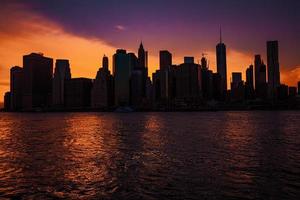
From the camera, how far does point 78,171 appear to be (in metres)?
29.5

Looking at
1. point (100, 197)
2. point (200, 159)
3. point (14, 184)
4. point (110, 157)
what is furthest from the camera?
point (110, 157)

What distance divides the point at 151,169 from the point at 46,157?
1603 centimetres

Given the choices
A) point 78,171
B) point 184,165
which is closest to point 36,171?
point 78,171

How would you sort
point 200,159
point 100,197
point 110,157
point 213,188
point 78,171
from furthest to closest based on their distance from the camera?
1. point 110,157
2. point 200,159
3. point 78,171
4. point 213,188
5. point 100,197

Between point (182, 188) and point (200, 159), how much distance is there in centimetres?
1269

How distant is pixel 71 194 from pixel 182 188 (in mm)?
8280

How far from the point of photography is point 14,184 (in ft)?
80.5

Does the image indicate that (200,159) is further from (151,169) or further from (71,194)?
(71,194)

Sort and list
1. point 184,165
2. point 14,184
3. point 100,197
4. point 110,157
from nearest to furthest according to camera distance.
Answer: point 100,197
point 14,184
point 184,165
point 110,157

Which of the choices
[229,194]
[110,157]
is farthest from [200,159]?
[229,194]

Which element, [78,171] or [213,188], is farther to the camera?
[78,171]

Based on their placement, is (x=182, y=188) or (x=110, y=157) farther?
(x=110, y=157)

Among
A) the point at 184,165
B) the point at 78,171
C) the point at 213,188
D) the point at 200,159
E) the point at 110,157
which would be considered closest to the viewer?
the point at 213,188

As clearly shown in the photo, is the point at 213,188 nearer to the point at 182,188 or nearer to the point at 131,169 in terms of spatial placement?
the point at 182,188
